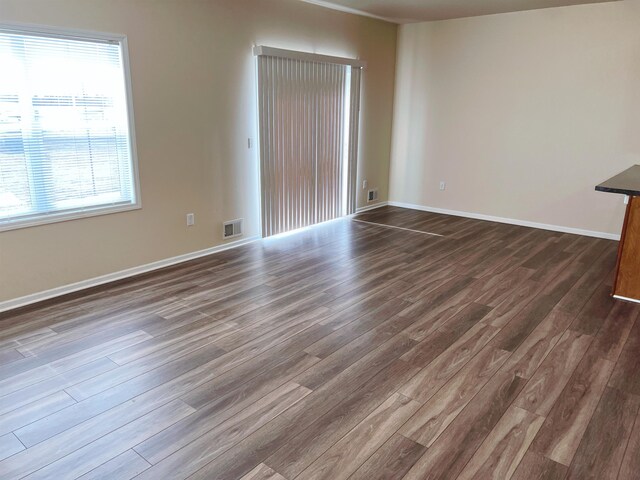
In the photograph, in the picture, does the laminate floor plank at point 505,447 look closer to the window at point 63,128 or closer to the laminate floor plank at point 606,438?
the laminate floor plank at point 606,438

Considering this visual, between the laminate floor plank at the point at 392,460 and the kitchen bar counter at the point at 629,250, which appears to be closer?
the laminate floor plank at the point at 392,460

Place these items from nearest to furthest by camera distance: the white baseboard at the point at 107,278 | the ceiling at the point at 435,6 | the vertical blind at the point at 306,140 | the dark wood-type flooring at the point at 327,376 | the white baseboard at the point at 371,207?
the dark wood-type flooring at the point at 327,376 < the white baseboard at the point at 107,278 < the vertical blind at the point at 306,140 < the ceiling at the point at 435,6 < the white baseboard at the point at 371,207

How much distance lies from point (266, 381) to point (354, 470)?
79 cm

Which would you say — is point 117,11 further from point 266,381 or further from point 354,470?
point 354,470

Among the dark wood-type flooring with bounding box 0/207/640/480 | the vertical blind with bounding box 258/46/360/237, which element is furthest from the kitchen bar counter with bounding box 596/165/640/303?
the vertical blind with bounding box 258/46/360/237

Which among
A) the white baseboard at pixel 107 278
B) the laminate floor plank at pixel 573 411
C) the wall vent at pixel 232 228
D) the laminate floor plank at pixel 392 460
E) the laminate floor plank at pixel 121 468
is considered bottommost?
the laminate floor plank at pixel 121 468

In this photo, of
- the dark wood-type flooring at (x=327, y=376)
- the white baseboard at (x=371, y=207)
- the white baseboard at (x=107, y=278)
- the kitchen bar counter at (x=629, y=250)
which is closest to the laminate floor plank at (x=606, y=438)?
the dark wood-type flooring at (x=327, y=376)

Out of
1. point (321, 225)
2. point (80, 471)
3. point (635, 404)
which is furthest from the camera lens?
point (321, 225)

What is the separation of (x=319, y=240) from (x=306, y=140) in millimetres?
1204

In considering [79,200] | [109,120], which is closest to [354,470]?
[79,200]

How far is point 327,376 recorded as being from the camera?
2.62m

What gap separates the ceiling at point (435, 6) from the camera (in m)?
5.14

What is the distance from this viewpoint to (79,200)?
3.76 metres

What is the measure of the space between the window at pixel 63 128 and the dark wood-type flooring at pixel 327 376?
757 mm
